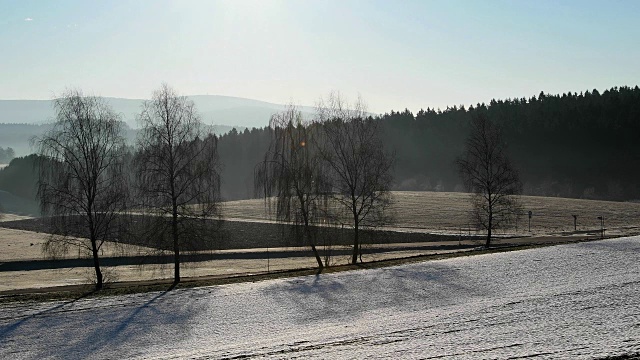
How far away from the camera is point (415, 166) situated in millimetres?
170000

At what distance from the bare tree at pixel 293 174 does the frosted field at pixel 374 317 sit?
567cm

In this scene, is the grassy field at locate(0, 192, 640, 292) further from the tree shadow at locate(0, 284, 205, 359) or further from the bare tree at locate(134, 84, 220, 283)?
the tree shadow at locate(0, 284, 205, 359)

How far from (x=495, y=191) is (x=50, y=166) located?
101 feet

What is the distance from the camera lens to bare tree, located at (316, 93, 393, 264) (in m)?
40.0

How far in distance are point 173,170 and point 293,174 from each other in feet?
27.2

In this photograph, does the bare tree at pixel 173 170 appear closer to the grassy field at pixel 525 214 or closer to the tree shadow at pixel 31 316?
the tree shadow at pixel 31 316

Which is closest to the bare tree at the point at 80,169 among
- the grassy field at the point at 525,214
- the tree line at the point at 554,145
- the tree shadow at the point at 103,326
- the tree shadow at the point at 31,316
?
the tree shadow at the point at 31,316

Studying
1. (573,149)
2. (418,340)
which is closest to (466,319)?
(418,340)

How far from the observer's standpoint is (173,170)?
109 feet

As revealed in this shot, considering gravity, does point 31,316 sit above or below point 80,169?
below

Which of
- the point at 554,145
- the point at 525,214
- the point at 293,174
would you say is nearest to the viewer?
the point at 293,174

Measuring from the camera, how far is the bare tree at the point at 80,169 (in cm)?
3247

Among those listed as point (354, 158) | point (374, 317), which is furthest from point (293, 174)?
point (374, 317)

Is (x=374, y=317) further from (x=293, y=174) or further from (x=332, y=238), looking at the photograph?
(x=332, y=238)
